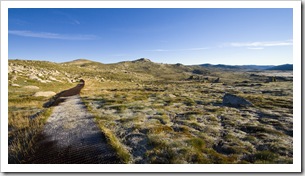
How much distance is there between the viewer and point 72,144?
1330 centimetres

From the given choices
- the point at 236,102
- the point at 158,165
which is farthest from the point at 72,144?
the point at 236,102

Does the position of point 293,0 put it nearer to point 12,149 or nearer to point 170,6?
point 170,6

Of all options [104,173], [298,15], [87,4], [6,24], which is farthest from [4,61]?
[298,15]

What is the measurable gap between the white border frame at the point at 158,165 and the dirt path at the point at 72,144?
1.38ft

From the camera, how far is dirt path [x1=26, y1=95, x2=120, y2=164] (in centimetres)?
1164

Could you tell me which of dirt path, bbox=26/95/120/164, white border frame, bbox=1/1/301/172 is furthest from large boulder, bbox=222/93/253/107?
dirt path, bbox=26/95/120/164

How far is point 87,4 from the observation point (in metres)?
15.0

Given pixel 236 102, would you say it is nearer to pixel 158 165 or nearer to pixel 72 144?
pixel 158 165

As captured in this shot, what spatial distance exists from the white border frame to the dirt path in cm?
42

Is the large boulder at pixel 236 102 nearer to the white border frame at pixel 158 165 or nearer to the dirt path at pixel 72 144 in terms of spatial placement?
the white border frame at pixel 158 165

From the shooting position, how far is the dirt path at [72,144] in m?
11.6

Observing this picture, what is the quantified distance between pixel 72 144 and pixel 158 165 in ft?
20.6

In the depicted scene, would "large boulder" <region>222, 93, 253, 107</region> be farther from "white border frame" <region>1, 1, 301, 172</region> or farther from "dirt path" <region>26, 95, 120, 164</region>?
"dirt path" <region>26, 95, 120, 164</region>

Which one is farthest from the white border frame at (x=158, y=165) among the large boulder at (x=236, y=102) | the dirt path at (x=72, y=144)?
the large boulder at (x=236, y=102)
